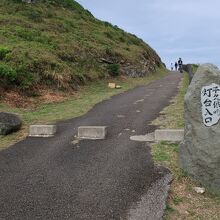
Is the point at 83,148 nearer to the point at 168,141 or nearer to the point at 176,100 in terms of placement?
the point at 168,141

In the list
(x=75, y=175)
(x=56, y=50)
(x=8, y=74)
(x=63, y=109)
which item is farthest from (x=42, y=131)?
(x=56, y=50)

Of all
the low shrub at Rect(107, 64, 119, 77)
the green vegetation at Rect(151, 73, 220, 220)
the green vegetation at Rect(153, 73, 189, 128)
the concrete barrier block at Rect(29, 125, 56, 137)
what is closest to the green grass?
the concrete barrier block at Rect(29, 125, 56, 137)

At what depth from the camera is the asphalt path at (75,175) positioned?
20.6 ft

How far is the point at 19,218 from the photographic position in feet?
19.6

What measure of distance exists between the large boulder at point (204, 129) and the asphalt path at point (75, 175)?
75 cm

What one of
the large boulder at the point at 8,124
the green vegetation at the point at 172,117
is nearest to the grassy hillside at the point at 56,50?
the large boulder at the point at 8,124

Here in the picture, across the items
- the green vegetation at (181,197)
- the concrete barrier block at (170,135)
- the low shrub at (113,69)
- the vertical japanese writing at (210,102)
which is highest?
the low shrub at (113,69)

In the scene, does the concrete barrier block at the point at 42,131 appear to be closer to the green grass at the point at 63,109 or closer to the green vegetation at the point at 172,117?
the green grass at the point at 63,109

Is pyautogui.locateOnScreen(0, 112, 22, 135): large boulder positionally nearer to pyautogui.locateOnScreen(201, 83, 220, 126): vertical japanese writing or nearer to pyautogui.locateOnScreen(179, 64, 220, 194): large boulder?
pyautogui.locateOnScreen(179, 64, 220, 194): large boulder

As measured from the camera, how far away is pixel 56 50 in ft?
A: 70.8

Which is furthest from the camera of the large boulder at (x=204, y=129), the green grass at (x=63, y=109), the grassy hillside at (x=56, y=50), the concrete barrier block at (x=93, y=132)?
the grassy hillside at (x=56, y=50)

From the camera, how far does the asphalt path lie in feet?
20.6

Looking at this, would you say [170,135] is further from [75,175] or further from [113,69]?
[113,69]

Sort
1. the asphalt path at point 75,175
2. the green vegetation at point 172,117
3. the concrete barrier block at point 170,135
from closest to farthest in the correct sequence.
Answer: the asphalt path at point 75,175 < the concrete barrier block at point 170,135 < the green vegetation at point 172,117
